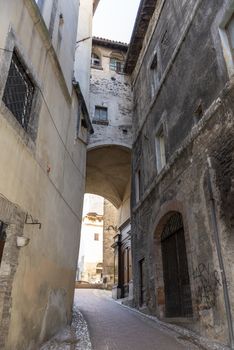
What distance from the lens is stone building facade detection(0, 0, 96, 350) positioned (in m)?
4.46

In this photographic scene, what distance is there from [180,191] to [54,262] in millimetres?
3434

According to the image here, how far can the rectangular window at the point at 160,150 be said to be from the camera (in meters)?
9.74

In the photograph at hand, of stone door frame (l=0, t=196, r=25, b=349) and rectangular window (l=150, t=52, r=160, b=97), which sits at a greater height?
rectangular window (l=150, t=52, r=160, b=97)

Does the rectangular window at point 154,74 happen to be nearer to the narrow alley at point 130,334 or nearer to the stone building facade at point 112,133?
the stone building facade at point 112,133

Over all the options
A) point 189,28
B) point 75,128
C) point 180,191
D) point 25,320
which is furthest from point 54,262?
Result: point 189,28

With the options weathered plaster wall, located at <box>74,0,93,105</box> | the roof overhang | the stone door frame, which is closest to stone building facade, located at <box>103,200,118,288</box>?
the roof overhang

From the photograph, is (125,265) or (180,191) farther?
(125,265)

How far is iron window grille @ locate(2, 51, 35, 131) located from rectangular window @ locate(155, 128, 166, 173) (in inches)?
202

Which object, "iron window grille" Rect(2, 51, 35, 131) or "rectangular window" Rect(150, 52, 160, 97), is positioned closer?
"iron window grille" Rect(2, 51, 35, 131)

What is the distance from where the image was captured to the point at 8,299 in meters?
4.25

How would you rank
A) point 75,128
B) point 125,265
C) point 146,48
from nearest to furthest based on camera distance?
point 75,128, point 146,48, point 125,265

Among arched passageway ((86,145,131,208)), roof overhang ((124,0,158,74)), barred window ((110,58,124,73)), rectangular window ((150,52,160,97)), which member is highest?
barred window ((110,58,124,73))

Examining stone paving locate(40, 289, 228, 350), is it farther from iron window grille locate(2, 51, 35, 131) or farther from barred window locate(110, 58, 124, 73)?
barred window locate(110, 58, 124, 73)

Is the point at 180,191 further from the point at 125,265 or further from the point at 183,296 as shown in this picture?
the point at 125,265
